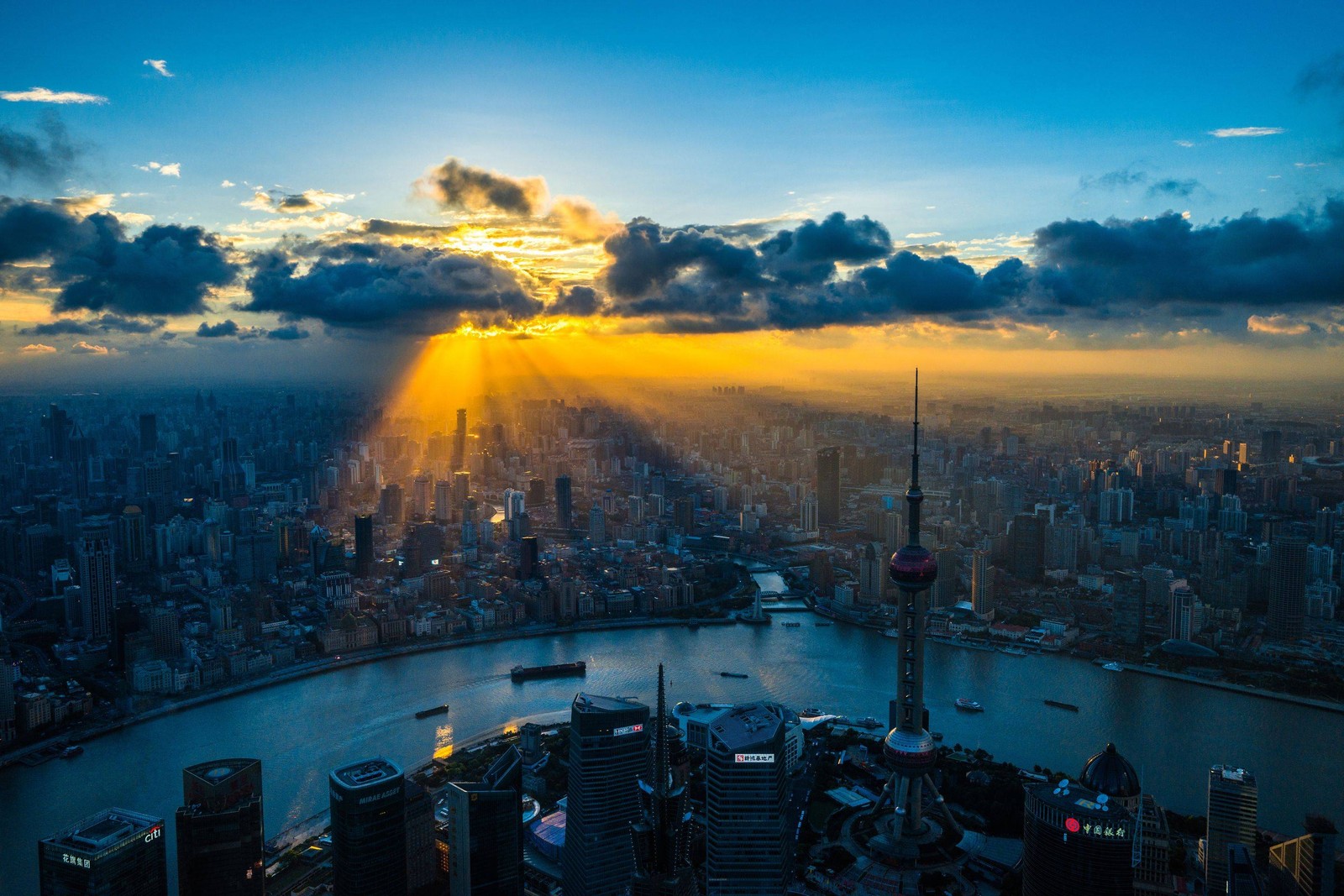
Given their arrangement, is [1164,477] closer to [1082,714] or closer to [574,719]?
[1082,714]

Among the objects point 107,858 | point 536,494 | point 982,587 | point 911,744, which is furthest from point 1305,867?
point 536,494

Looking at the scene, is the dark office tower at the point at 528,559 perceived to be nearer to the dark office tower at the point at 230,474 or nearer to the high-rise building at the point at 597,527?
the high-rise building at the point at 597,527

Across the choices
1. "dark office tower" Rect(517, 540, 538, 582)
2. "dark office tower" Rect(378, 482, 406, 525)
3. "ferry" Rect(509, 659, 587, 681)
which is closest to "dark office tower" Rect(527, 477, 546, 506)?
"dark office tower" Rect(378, 482, 406, 525)

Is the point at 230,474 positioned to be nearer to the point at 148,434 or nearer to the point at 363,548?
the point at 148,434

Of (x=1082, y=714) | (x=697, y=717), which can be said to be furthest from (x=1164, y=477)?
(x=697, y=717)

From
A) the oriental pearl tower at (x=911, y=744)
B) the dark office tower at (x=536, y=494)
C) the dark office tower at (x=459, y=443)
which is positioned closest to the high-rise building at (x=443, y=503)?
the dark office tower at (x=536, y=494)
